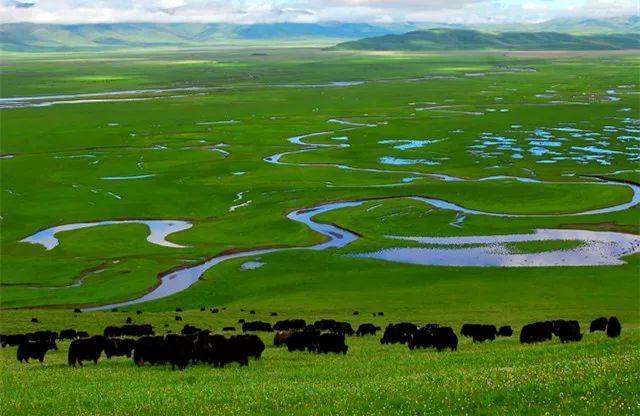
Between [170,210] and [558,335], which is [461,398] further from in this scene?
[170,210]

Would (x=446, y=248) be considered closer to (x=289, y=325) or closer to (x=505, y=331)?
(x=289, y=325)

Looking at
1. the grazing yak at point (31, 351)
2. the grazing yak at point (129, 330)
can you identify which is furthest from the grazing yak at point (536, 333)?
the grazing yak at point (31, 351)

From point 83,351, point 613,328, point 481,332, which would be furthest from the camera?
point 481,332

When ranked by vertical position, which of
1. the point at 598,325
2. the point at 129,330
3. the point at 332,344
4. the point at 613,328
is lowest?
the point at 129,330

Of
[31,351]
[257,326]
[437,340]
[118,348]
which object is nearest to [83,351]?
[118,348]

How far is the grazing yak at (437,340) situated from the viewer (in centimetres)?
2939

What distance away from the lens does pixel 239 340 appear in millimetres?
26109

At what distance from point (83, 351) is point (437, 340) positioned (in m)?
12.0

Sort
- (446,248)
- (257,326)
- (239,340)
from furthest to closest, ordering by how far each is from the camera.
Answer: (446,248) < (257,326) < (239,340)

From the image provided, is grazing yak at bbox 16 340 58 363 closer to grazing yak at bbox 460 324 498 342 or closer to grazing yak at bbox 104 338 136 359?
grazing yak at bbox 104 338 136 359

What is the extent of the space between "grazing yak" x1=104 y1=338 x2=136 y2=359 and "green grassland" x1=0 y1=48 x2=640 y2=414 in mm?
1095

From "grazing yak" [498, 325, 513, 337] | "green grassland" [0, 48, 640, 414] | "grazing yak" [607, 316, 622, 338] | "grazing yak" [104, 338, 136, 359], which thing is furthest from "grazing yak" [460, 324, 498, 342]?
"grazing yak" [104, 338, 136, 359]

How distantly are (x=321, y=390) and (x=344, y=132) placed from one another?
4508 inches

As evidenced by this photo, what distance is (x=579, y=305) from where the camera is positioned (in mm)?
46031
